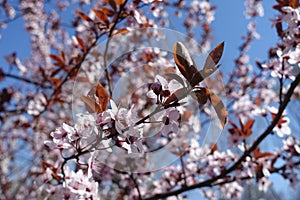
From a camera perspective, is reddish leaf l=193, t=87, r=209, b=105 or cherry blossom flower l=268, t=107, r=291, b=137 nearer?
reddish leaf l=193, t=87, r=209, b=105

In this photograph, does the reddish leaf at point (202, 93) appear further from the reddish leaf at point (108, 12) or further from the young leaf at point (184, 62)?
the reddish leaf at point (108, 12)

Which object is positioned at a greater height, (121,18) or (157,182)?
(121,18)

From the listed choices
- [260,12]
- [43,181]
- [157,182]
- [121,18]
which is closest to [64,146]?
[43,181]

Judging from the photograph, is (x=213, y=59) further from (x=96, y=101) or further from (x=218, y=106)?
(x=96, y=101)

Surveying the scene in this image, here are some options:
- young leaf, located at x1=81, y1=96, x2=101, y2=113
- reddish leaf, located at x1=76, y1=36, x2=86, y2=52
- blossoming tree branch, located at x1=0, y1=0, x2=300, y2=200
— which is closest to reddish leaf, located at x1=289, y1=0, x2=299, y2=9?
blossoming tree branch, located at x1=0, y1=0, x2=300, y2=200

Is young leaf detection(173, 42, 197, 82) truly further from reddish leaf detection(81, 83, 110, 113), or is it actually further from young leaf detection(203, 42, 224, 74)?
reddish leaf detection(81, 83, 110, 113)

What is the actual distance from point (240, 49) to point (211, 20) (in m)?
0.55

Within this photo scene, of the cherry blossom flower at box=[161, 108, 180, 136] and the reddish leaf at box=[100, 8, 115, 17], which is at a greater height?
the reddish leaf at box=[100, 8, 115, 17]

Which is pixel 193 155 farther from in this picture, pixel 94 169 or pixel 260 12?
pixel 260 12

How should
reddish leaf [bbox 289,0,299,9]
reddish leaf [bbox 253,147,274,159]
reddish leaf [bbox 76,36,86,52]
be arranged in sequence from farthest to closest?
reddish leaf [bbox 76,36,86,52] < reddish leaf [bbox 253,147,274,159] < reddish leaf [bbox 289,0,299,9]

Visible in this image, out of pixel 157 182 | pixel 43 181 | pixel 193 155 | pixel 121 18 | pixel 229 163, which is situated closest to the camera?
pixel 43 181

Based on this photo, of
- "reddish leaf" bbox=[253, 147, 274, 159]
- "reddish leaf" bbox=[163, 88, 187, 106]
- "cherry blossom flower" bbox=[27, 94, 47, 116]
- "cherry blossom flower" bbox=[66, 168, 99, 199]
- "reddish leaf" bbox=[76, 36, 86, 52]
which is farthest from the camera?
"cherry blossom flower" bbox=[27, 94, 47, 116]

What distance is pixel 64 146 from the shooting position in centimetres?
73

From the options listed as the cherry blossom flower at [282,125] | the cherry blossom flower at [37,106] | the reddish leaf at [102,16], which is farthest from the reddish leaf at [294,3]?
→ the cherry blossom flower at [37,106]
